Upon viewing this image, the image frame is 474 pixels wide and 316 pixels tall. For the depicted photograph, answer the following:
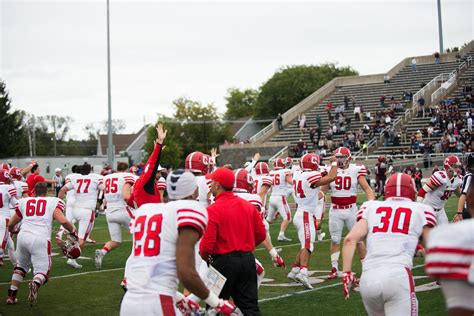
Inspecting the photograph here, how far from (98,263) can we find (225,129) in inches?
2262

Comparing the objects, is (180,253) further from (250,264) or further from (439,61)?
(439,61)

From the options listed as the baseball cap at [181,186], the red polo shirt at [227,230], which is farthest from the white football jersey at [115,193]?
the baseball cap at [181,186]

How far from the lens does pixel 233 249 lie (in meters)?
6.50

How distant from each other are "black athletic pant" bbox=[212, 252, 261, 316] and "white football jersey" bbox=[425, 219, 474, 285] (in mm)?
3293

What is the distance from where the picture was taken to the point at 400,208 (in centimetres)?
600

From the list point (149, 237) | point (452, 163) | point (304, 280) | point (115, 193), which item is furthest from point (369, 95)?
point (149, 237)

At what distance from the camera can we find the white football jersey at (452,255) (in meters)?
3.28

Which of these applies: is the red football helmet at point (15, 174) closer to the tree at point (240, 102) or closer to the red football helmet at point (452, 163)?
the red football helmet at point (452, 163)

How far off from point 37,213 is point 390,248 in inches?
222

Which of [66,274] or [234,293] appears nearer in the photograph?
[234,293]

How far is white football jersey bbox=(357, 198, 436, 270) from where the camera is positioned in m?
5.87

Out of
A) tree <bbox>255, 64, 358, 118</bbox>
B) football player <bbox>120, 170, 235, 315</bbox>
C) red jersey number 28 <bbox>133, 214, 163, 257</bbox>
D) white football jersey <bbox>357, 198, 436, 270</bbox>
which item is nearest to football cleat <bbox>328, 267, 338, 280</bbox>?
white football jersey <bbox>357, 198, 436, 270</bbox>

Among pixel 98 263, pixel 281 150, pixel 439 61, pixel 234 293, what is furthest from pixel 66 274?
pixel 439 61

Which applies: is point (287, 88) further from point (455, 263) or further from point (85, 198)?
point (455, 263)
